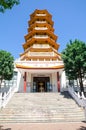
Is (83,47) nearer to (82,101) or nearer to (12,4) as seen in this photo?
(82,101)

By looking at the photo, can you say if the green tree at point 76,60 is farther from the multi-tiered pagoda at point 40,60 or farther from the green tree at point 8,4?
the green tree at point 8,4

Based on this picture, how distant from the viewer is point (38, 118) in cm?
1041

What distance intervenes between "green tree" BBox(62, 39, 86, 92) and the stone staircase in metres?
2.84

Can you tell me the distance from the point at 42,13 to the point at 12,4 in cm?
2549

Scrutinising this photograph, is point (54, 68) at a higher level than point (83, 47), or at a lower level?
lower

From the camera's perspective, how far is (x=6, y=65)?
57.9ft

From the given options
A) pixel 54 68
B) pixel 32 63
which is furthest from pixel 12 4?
pixel 32 63

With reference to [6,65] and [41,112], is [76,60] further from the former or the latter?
[6,65]

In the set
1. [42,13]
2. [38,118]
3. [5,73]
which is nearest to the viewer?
[38,118]

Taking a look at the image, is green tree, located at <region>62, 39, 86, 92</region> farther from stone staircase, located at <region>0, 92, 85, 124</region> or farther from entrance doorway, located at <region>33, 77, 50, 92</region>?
entrance doorway, located at <region>33, 77, 50, 92</region>

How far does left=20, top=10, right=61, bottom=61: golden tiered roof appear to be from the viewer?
24.5 m

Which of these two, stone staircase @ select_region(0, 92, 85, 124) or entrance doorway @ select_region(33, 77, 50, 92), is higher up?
entrance doorway @ select_region(33, 77, 50, 92)

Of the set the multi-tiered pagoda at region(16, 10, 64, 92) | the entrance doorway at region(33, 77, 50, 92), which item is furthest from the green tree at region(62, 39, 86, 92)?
the entrance doorway at region(33, 77, 50, 92)

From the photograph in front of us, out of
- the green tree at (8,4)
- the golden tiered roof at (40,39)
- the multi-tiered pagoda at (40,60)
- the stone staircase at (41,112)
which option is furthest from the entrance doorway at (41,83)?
the green tree at (8,4)
